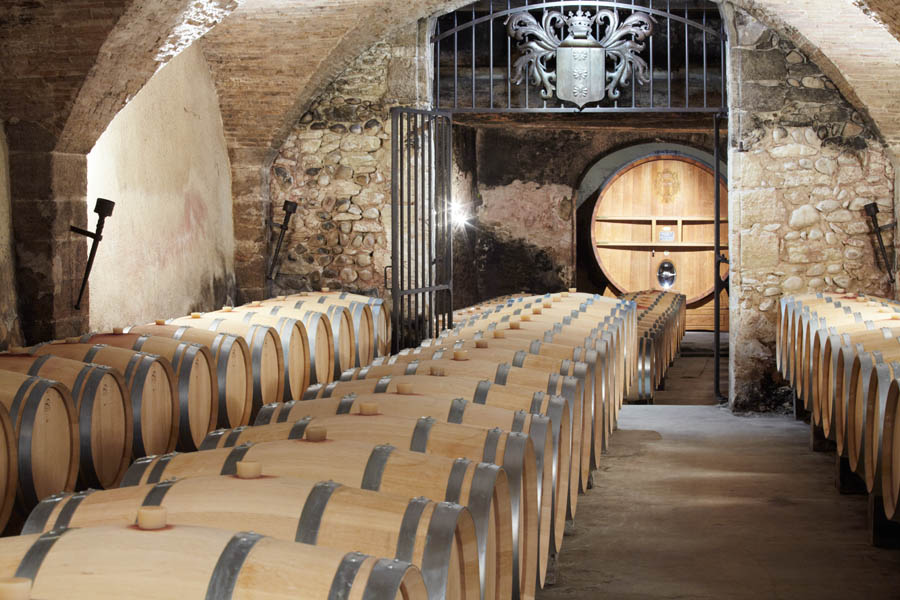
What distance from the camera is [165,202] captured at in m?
6.52

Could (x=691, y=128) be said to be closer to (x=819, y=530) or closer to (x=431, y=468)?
(x=819, y=530)

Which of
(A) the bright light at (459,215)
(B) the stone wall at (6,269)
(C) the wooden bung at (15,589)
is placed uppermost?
(A) the bright light at (459,215)

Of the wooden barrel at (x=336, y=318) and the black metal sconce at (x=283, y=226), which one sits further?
the black metal sconce at (x=283, y=226)

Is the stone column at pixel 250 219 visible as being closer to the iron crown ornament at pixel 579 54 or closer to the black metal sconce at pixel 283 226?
the black metal sconce at pixel 283 226

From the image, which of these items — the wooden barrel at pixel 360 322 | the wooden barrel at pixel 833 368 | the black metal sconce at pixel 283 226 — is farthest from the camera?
the black metal sconce at pixel 283 226

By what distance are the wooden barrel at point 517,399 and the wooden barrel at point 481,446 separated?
535 millimetres

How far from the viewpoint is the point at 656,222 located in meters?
12.3

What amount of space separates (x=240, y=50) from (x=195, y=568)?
5980 millimetres

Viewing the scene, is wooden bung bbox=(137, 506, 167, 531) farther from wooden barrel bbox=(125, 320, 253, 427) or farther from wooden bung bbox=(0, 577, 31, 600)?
wooden barrel bbox=(125, 320, 253, 427)

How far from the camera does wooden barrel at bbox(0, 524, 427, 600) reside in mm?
1537

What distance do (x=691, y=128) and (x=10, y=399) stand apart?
9262 mm

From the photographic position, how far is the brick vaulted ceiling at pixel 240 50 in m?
4.57

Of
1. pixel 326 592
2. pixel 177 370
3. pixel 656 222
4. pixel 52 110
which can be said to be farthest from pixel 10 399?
pixel 656 222

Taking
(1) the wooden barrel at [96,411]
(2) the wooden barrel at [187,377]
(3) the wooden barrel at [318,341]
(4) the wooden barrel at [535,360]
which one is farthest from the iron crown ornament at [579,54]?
(1) the wooden barrel at [96,411]
